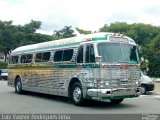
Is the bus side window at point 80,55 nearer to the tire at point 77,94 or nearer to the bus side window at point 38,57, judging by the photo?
the tire at point 77,94

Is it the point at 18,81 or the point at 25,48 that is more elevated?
the point at 25,48

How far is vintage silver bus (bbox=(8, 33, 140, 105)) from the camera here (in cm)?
1424

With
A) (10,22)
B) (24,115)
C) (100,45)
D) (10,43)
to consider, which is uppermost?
(10,22)

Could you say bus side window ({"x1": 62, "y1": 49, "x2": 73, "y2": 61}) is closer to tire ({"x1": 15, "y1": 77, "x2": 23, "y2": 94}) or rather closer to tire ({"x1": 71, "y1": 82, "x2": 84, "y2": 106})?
tire ({"x1": 71, "y1": 82, "x2": 84, "y2": 106})

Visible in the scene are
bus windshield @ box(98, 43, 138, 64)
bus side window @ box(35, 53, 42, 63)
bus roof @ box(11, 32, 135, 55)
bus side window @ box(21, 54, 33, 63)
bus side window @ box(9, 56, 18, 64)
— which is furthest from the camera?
bus side window @ box(9, 56, 18, 64)

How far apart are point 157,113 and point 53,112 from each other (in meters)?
3.67

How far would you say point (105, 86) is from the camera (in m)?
14.2

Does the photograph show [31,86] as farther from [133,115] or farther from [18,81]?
[133,115]

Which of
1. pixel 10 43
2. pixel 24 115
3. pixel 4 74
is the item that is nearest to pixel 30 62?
pixel 24 115

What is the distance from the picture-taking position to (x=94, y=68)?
14336 millimetres

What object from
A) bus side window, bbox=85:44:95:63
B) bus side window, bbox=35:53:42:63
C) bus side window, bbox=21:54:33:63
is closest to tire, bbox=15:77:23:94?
bus side window, bbox=21:54:33:63

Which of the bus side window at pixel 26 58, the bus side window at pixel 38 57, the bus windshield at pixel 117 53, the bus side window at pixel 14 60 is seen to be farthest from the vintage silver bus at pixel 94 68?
the bus side window at pixel 14 60

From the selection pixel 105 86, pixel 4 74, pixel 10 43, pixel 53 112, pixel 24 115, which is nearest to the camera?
pixel 24 115

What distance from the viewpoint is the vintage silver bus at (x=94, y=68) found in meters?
14.2
